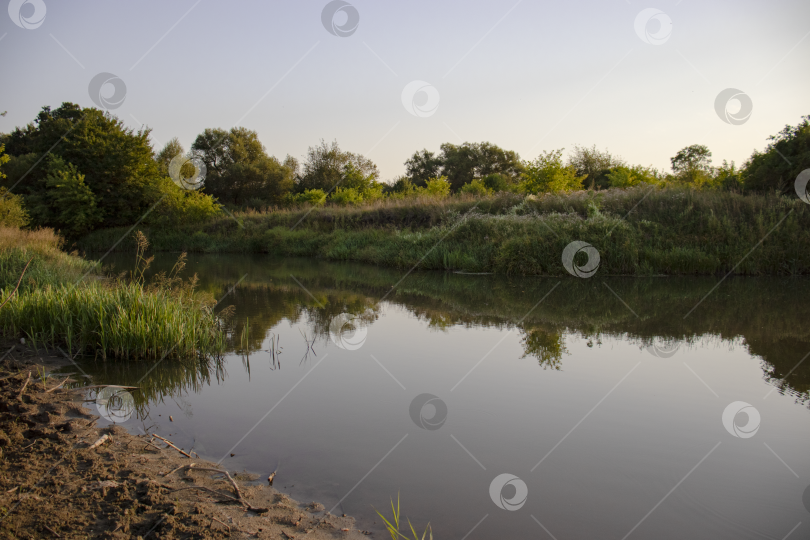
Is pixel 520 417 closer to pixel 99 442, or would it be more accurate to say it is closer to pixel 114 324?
pixel 99 442

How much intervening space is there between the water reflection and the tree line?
26.2 ft

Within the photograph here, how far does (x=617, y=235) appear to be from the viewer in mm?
15438

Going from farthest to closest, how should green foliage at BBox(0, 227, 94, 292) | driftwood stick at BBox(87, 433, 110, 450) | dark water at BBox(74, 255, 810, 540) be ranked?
green foliage at BBox(0, 227, 94, 292) → driftwood stick at BBox(87, 433, 110, 450) → dark water at BBox(74, 255, 810, 540)

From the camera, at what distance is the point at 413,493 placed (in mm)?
3080

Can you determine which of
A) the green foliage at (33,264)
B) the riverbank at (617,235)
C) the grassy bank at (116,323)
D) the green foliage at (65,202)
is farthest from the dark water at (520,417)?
the green foliage at (65,202)

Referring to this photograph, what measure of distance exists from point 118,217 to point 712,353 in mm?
35870

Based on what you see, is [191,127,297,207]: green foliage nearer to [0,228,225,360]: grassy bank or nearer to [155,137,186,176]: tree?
[155,137,186,176]: tree

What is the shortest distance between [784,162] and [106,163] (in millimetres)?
36077

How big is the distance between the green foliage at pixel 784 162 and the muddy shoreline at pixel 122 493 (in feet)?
64.4

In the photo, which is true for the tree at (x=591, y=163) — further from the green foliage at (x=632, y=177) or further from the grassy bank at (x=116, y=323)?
the grassy bank at (x=116, y=323)

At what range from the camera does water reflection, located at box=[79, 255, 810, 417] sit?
18.7ft

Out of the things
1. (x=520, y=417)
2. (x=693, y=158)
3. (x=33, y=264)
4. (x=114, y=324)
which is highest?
(x=693, y=158)

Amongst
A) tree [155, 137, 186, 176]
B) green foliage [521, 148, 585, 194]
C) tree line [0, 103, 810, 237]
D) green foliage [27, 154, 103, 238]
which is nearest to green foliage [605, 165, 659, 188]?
tree line [0, 103, 810, 237]

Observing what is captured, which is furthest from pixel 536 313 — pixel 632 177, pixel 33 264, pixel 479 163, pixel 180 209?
pixel 479 163
